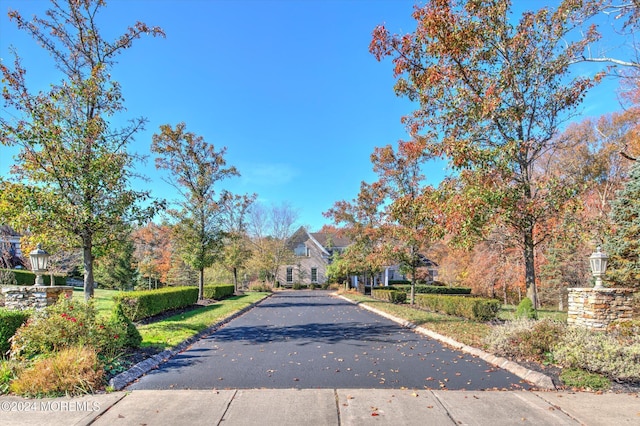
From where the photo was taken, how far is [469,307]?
13.0 metres

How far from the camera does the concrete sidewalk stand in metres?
4.25

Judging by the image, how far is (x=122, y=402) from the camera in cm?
482

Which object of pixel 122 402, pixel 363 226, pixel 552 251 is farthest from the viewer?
pixel 363 226

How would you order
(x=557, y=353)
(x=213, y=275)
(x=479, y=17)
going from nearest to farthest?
(x=557, y=353) → (x=479, y=17) → (x=213, y=275)

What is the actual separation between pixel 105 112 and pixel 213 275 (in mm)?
24722

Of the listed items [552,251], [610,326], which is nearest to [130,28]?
[610,326]

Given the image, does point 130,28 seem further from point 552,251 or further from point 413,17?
point 552,251

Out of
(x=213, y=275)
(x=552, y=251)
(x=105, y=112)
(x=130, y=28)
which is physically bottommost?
(x=213, y=275)

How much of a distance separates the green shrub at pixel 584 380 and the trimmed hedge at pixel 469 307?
6.90 m

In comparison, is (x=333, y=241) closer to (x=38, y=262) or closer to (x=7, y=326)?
(x=38, y=262)

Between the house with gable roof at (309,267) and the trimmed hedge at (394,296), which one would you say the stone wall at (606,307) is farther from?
the house with gable roof at (309,267)

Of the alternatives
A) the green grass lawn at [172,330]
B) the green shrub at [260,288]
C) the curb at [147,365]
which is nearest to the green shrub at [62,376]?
the curb at [147,365]

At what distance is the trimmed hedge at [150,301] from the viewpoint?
11.8 meters

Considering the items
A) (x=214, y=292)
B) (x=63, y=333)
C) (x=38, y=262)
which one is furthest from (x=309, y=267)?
(x=63, y=333)
